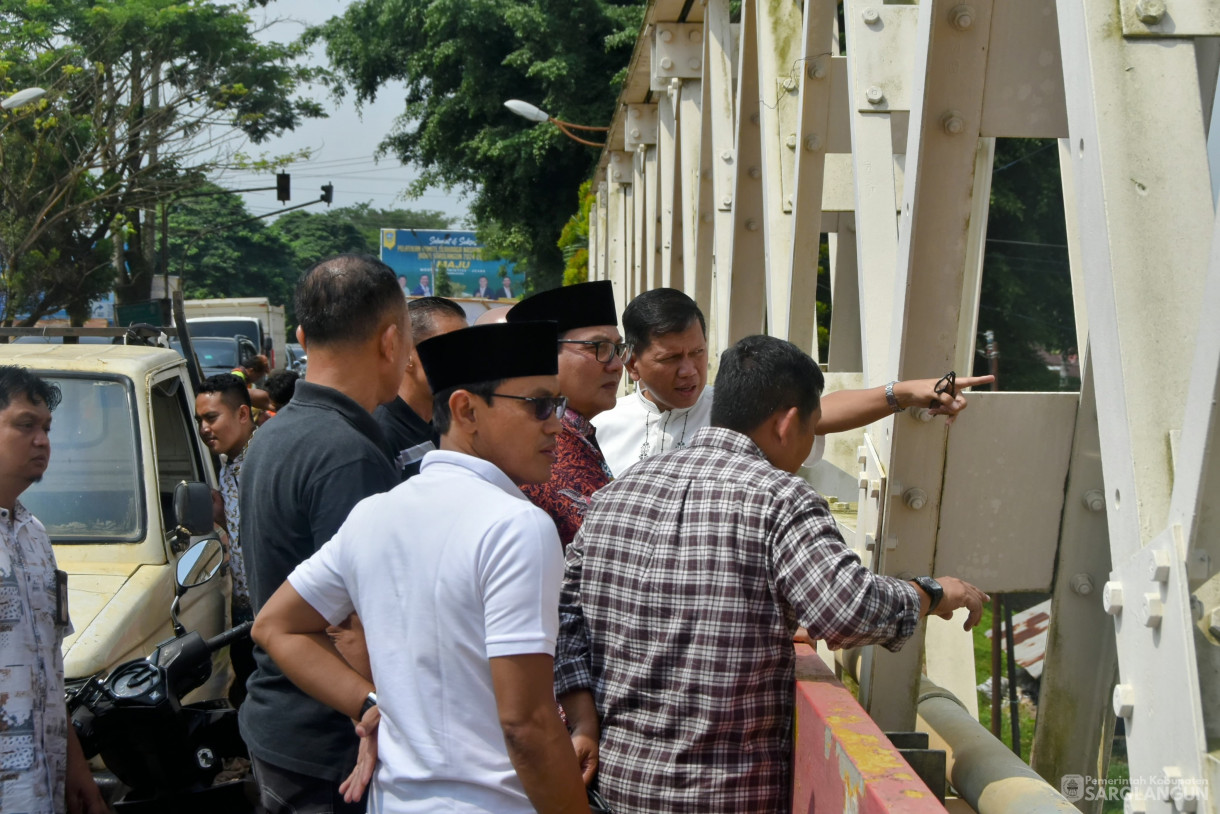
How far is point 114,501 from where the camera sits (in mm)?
4219

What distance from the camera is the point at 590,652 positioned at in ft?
8.18

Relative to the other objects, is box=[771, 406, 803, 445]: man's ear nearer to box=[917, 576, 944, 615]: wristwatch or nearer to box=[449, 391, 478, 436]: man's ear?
box=[917, 576, 944, 615]: wristwatch

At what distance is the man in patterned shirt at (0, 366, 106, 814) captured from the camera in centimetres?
280

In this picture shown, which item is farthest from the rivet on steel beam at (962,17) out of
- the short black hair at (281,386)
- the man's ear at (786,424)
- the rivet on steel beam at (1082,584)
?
the short black hair at (281,386)

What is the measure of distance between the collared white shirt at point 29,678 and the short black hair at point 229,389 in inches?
85.0

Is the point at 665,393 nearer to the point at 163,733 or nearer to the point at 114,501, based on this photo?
the point at 163,733

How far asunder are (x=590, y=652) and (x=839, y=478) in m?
1.91

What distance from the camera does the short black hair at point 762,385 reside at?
2473 millimetres

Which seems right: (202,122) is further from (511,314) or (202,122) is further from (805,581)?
(805,581)

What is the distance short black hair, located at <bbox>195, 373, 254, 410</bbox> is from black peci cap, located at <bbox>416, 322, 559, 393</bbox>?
132 inches

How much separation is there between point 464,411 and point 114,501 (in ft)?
8.69

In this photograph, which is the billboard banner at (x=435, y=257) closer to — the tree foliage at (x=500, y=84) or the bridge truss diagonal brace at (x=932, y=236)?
the tree foliage at (x=500, y=84)

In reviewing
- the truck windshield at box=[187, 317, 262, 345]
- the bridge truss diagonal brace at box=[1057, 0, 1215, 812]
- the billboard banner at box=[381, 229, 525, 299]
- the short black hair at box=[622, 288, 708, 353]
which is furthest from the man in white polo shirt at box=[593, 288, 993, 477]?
the billboard banner at box=[381, 229, 525, 299]

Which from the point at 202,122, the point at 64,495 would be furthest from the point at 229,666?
the point at 202,122
